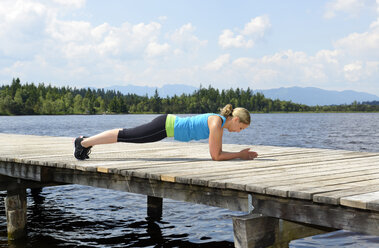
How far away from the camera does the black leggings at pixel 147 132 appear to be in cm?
740

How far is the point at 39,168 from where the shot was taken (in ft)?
25.4

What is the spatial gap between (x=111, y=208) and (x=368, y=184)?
8.99 meters

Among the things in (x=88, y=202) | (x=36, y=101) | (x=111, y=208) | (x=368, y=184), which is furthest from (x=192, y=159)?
(x=36, y=101)

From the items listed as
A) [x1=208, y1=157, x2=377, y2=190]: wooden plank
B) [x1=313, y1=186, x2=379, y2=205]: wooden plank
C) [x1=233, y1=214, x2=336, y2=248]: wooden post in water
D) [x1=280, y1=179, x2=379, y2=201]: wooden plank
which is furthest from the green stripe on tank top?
[x1=313, y1=186, x2=379, y2=205]: wooden plank

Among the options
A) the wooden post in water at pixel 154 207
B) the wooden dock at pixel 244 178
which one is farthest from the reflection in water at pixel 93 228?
the wooden dock at pixel 244 178

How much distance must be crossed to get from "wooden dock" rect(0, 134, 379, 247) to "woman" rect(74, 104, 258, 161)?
263mm

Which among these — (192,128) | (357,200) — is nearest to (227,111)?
(192,128)

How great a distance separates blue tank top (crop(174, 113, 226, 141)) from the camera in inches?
283

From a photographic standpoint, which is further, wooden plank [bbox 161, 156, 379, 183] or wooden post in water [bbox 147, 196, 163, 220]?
wooden post in water [bbox 147, 196, 163, 220]

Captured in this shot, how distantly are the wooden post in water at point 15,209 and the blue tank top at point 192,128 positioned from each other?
3974 mm

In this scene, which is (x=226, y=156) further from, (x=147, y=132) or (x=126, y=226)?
(x=126, y=226)

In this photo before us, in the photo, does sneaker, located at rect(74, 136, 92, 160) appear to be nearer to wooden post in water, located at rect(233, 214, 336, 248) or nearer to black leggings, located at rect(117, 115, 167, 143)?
black leggings, located at rect(117, 115, 167, 143)

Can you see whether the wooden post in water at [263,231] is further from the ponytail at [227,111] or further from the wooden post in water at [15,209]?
the wooden post in water at [15,209]

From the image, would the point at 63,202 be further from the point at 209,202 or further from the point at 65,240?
the point at 209,202
